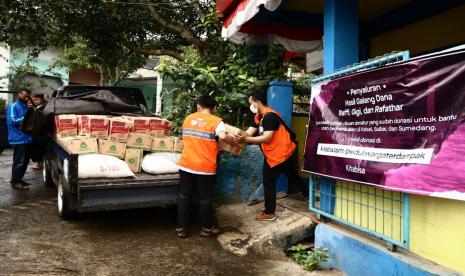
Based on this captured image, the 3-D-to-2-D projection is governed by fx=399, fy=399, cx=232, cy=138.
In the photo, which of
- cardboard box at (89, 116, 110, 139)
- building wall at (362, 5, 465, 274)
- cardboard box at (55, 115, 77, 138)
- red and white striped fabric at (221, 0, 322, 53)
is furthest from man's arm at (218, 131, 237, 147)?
building wall at (362, 5, 465, 274)

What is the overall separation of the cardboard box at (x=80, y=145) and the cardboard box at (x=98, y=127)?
177mm

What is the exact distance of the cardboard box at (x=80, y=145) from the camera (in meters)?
4.92

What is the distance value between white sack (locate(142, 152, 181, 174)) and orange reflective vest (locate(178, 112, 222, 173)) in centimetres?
38

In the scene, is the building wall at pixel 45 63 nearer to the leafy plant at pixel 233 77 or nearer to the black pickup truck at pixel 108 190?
the leafy plant at pixel 233 77

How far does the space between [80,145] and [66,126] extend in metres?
0.71

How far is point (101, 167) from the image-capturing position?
4.80 metres

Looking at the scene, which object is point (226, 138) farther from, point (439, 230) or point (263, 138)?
point (439, 230)

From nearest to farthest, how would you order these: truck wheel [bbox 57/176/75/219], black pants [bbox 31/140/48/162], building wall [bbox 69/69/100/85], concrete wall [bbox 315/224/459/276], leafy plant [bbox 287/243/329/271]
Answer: concrete wall [bbox 315/224/459/276], leafy plant [bbox 287/243/329/271], truck wheel [bbox 57/176/75/219], black pants [bbox 31/140/48/162], building wall [bbox 69/69/100/85]

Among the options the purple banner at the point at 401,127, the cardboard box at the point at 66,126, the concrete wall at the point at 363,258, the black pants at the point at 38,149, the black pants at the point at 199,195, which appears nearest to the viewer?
→ the purple banner at the point at 401,127

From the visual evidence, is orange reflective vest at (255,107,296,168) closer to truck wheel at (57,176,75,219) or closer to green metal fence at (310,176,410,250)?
green metal fence at (310,176,410,250)

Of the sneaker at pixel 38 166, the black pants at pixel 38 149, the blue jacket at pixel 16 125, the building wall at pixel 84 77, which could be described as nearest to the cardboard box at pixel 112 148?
the blue jacket at pixel 16 125

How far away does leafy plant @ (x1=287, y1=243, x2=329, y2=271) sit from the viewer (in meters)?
4.13

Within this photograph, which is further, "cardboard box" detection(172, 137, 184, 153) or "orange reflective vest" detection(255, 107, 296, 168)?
"cardboard box" detection(172, 137, 184, 153)

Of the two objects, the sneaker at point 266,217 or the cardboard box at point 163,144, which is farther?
the cardboard box at point 163,144
